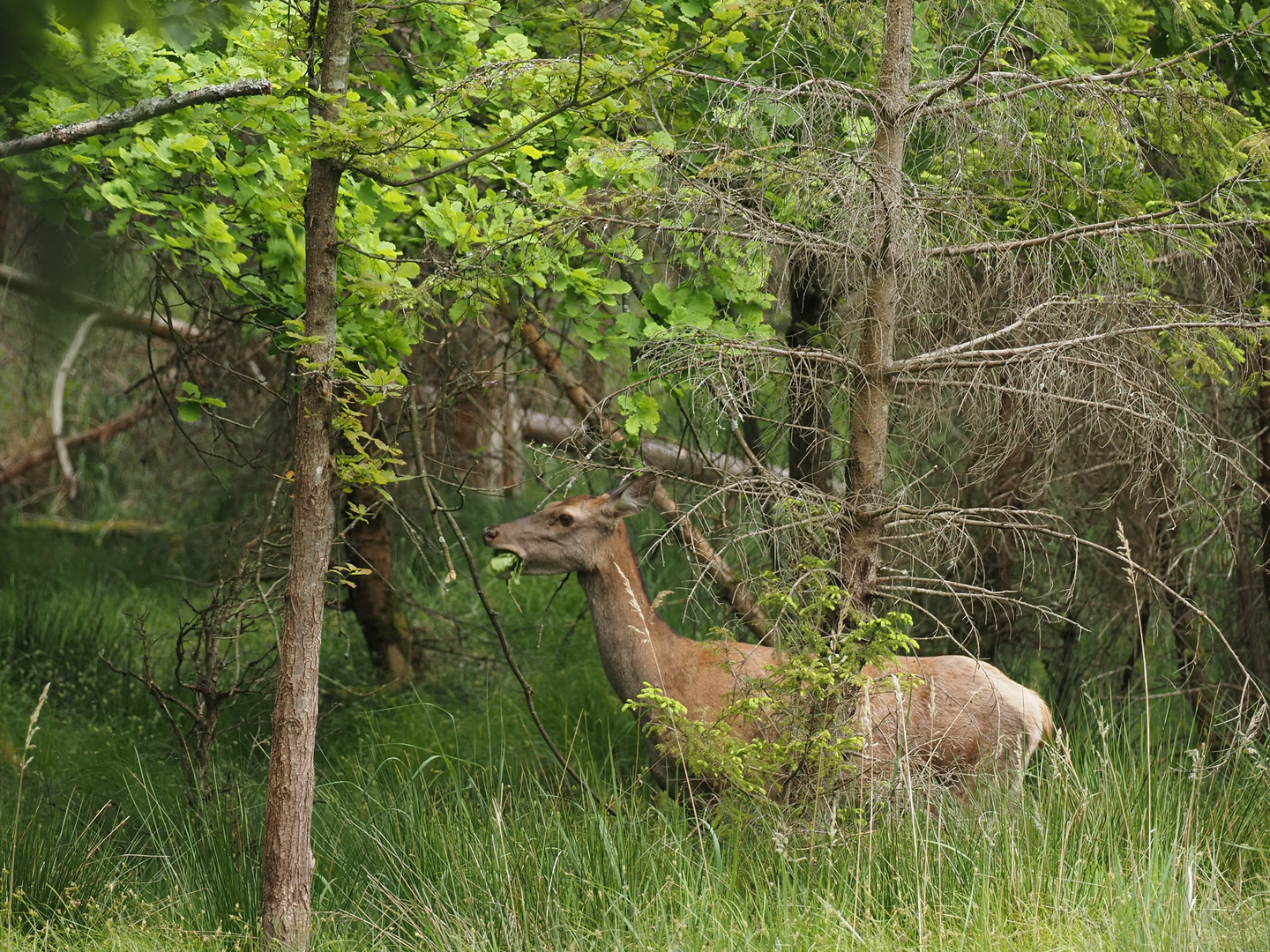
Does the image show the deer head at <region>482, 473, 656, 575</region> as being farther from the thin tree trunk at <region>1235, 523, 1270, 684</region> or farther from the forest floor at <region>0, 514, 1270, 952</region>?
the thin tree trunk at <region>1235, 523, 1270, 684</region>

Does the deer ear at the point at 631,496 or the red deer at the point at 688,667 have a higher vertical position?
the deer ear at the point at 631,496

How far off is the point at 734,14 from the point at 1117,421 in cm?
196

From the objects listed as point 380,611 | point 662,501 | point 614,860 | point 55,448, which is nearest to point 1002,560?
point 662,501

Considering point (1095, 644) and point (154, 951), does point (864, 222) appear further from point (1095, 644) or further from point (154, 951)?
point (1095, 644)

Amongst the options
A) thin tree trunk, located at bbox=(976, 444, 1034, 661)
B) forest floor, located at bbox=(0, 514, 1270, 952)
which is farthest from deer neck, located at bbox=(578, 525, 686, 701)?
thin tree trunk, located at bbox=(976, 444, 1034, 661)

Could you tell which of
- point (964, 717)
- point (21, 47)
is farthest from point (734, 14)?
point (964, 717)

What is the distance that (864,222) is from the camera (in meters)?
4.44

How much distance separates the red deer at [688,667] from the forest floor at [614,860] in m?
0.27

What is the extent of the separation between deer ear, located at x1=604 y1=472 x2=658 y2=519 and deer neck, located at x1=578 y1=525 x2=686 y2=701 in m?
0.10

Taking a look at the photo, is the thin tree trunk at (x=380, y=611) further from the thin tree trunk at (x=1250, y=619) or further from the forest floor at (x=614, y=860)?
the thin tree trunk at (x=1250, y=619)

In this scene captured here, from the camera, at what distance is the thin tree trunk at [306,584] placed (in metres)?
4.24

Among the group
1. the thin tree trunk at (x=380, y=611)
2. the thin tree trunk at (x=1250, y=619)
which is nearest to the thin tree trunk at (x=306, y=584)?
the thin tree trunk at (x=380, y=611)

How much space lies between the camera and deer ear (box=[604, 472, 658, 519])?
596cm

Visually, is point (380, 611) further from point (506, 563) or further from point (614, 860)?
point (614, 860)
